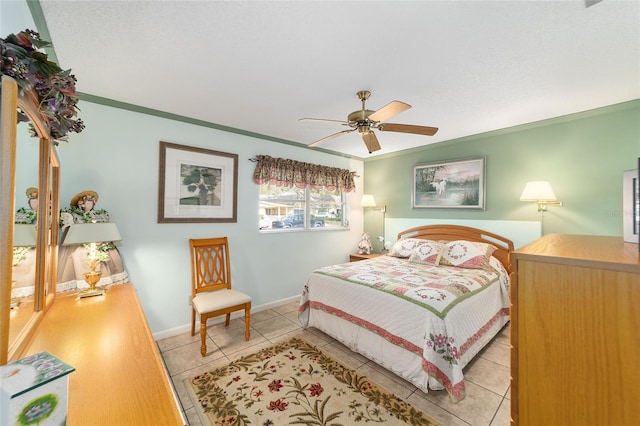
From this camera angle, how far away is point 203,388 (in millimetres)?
2016

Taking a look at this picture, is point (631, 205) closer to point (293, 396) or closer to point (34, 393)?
point (34, 393)

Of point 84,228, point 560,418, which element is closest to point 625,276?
point 560,418

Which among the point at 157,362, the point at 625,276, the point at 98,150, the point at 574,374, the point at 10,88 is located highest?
the point at 98,150

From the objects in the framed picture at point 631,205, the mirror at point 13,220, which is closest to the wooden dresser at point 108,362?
the mirror at point 13,220

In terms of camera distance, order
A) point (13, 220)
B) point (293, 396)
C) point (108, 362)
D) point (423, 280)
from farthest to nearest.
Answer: point (423, 280) → point (293, 396) → point (108, 362) → point (13, 220)

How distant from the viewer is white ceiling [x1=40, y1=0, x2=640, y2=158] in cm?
146

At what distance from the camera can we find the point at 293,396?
6.36 feet

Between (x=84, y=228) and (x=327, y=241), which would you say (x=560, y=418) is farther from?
(x=327, y=241)

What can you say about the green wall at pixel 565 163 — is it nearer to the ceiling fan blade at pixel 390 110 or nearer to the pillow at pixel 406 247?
the pillow at pixel 406 247

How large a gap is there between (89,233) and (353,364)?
2490 millimetres

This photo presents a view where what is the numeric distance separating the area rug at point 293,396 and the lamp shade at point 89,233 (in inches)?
54.6

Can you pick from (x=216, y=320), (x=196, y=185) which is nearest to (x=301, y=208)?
(x=196, y=185)

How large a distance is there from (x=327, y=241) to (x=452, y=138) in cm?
257

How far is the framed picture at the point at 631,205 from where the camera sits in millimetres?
859
